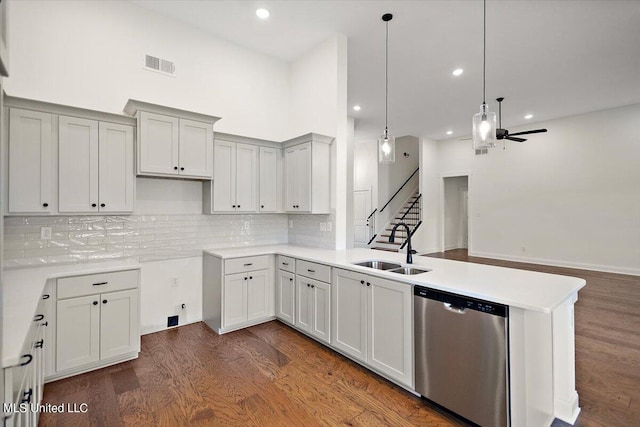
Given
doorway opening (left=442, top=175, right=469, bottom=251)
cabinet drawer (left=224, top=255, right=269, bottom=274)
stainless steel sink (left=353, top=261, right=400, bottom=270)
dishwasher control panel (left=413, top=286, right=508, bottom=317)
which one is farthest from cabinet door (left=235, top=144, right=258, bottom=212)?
doorway opening (left=442, top=175, right=469, bottom=251)

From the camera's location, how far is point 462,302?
77.8 inches

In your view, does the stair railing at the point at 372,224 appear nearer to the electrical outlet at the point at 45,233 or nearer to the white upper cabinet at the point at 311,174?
the white upper cabinet at the point at 311,174

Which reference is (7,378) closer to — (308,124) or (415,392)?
(415,392)

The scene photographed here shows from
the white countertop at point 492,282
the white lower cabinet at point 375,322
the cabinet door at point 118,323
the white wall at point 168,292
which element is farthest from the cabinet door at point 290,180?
the cabinet door at point 118,323

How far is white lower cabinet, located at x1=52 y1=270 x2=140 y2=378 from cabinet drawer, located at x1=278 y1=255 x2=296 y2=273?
1.53m

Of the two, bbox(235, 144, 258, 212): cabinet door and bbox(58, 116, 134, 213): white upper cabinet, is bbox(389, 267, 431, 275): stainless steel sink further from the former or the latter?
bbox(58, 116, 134, 213): white upper cabinet

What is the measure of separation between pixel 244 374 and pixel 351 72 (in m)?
4.59

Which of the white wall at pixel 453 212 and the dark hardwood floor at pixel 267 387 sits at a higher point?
the white wall at pixel 453 212

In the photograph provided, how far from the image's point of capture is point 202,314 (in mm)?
3883

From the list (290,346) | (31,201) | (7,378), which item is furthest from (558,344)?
(31,201)

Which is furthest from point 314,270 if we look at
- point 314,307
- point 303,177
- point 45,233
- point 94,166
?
point 45,233

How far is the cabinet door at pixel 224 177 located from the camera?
12.2 feet

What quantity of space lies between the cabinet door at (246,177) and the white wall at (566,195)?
270 inches

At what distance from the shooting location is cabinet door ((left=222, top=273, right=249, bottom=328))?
11.3 feet
